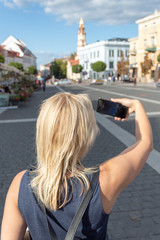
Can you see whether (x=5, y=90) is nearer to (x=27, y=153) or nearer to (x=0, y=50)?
(x=27, y=153)

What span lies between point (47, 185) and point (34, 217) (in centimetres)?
16

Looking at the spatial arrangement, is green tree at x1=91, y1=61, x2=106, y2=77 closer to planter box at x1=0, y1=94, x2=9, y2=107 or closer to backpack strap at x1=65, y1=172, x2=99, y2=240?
planter box at x1=0, y1=94, x2=9, y2=107

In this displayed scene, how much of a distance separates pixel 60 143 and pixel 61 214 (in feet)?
1.08

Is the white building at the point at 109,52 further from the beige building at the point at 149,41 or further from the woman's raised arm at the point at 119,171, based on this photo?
the woman's raised arm at the point at 119,171

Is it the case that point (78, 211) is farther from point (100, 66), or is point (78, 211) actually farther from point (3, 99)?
point (100, 66)

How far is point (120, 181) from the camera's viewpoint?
4.03ft

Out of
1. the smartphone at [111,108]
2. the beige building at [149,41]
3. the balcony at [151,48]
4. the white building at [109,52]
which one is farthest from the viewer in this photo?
the white building at [109,52]

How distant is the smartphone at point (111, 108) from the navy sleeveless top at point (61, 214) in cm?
48

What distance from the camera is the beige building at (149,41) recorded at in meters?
50.4

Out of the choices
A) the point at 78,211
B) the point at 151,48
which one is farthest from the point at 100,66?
the point at 78,211

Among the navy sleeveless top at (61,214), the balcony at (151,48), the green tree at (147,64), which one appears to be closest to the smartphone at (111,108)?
the navy sleeveless top at (61,214)

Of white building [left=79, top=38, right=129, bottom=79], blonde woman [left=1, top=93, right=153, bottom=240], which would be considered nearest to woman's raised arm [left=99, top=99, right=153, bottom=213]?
blonde woman [left=1, top=93, right=153, bottom=240]

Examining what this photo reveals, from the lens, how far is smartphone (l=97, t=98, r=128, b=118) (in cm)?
153

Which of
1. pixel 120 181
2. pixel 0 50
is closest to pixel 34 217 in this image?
pixel 120 181
